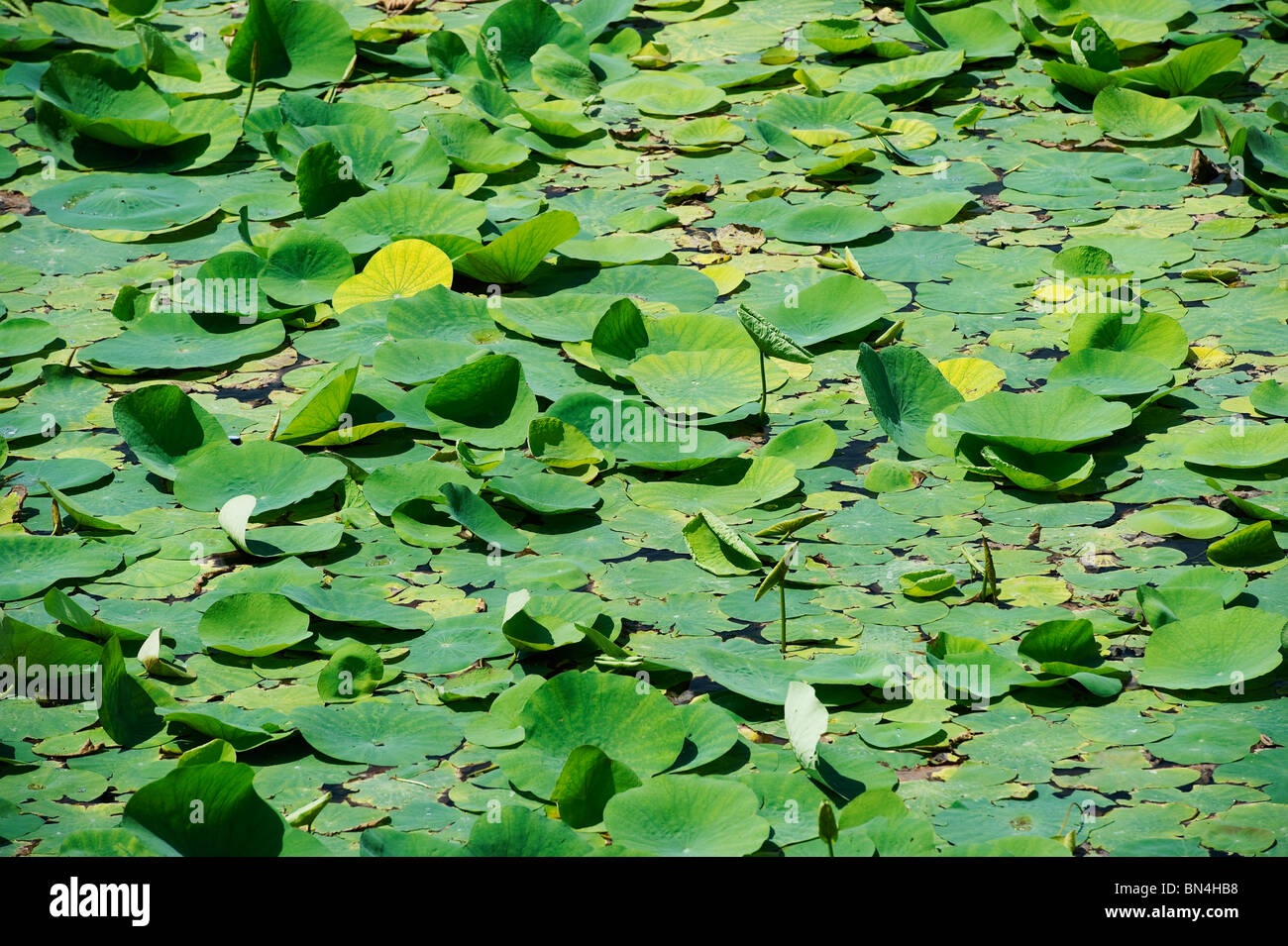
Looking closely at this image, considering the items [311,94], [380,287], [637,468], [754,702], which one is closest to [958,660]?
[754,702]

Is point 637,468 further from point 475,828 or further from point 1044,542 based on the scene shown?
point 475,828

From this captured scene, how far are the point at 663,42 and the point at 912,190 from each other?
1202 mm

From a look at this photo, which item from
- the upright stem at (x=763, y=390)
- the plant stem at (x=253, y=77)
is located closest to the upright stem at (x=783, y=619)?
the upright stem at (x=763, y=390)

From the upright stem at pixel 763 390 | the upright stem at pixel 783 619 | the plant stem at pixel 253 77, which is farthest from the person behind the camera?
the plant stem at pixel 253 77

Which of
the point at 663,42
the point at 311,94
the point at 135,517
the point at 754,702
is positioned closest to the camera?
the point at 754,702

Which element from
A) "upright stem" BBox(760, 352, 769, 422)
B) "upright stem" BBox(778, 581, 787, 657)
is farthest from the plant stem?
"upright stem" BBox(778, 581, 787, 657)

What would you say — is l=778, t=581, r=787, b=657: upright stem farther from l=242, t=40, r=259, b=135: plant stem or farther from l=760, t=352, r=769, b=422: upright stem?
l=242, t=40, r=259, b=135: plant stem

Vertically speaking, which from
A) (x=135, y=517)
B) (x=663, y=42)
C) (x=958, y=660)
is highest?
(x=663, y=42)

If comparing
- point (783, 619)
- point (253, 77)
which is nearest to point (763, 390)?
point (783, 619)

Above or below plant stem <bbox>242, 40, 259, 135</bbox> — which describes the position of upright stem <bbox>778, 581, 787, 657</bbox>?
below

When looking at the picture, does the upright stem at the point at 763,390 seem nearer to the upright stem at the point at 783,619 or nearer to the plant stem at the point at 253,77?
the upright stem at the point at 783,619

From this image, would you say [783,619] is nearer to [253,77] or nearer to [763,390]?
[763,390]

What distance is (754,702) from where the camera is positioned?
6.46ft

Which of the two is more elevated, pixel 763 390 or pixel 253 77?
pixel 253 77
